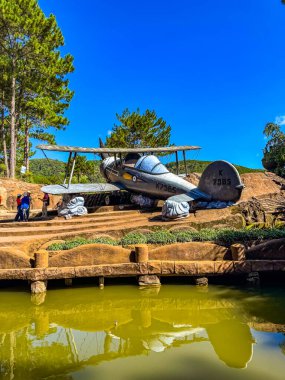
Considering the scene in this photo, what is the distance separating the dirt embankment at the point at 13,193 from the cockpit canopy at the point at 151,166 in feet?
36.6

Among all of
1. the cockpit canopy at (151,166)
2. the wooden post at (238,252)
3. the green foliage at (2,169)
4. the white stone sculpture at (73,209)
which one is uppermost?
the green foliage at (2,169)

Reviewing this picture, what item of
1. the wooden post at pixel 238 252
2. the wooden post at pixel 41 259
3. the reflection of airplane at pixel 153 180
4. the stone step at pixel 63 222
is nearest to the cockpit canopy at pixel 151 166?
the reflection of airplane at pixel 153 180

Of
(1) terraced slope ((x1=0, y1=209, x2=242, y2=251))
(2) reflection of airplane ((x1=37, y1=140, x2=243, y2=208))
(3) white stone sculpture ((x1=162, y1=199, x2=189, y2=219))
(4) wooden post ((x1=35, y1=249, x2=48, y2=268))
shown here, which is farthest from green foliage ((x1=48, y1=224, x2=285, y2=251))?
(2) reflection of airplane ((x1=37, y1=140, x2=243, y2=208))

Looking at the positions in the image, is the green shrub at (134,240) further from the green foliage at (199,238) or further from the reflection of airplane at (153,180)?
the reflection of airplane at (153,180)

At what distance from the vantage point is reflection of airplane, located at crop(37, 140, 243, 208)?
1191 cm

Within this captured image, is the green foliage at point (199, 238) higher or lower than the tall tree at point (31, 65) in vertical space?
lower

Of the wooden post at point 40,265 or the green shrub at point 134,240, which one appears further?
the green shrub at point 134,240

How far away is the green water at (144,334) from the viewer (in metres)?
4.11

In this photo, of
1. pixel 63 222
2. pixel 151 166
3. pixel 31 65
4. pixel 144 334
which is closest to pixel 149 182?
pixel 151 166

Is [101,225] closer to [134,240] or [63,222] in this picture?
[63,222]

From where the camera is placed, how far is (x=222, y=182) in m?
Result: 12.0

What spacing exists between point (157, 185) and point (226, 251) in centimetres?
683

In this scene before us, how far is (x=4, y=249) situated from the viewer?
25.7 ft

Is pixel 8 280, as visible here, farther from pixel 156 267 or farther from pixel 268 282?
pixel 268 282
